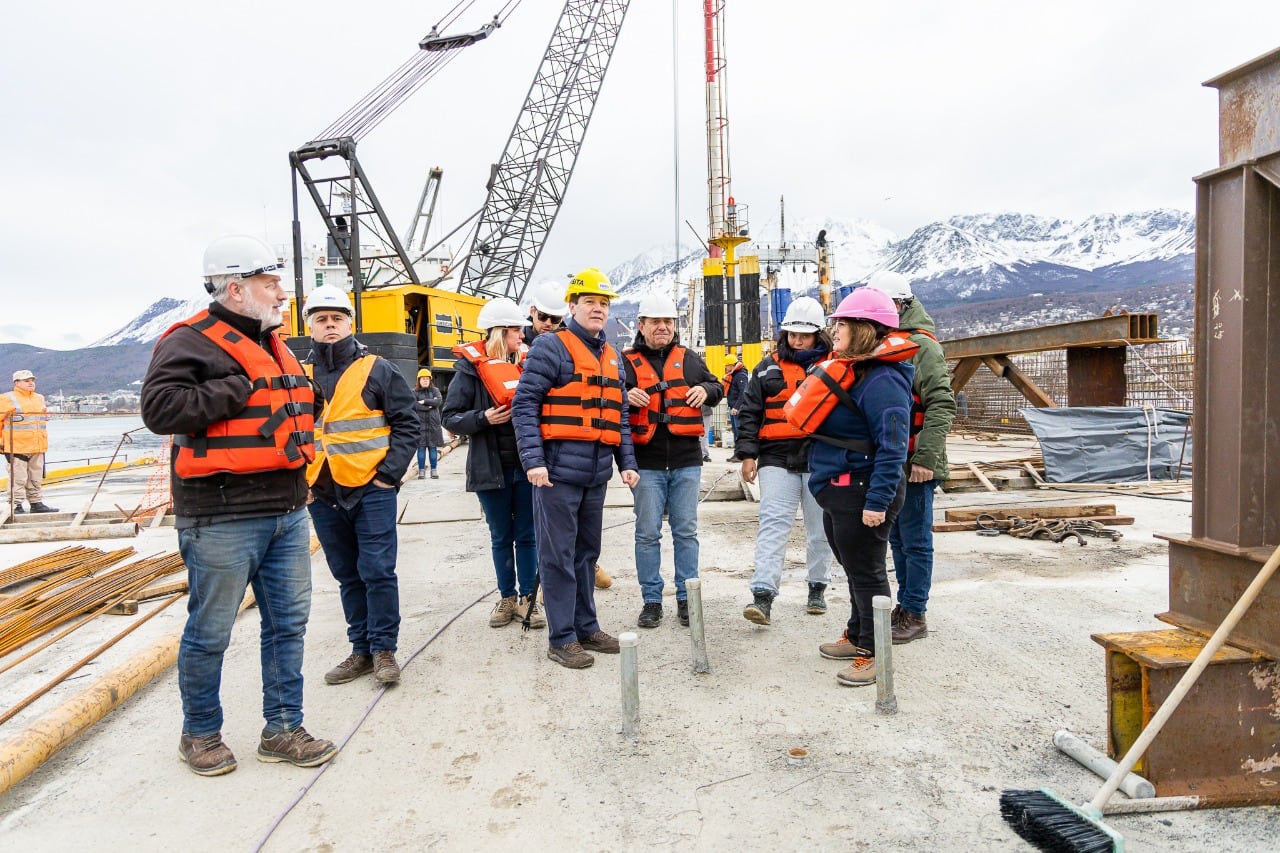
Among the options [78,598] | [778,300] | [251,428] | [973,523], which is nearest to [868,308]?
[251,428]

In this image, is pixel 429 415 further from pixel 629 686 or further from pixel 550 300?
pixel 629 686

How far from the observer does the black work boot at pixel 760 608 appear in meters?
4.17

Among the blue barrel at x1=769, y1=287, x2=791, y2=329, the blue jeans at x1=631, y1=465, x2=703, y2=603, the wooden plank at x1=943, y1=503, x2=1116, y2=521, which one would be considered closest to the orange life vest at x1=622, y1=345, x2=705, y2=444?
the blue jeans at x1=631, y1=465, x2=703, y2=603

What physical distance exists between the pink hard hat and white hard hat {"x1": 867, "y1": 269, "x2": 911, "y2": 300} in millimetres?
774

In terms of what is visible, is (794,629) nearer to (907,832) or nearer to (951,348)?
(907,832)

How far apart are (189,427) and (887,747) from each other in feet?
8.76

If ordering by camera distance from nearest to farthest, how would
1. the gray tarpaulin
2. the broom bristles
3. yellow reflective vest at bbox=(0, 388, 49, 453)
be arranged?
1. the broom bristles
2. yellow reflective vest at bbox=(0, 388, 49, 453)
3. the gray tarpaulin

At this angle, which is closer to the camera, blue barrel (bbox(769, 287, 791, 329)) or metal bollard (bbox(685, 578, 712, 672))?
metal bollard (bbox(685, 578, 712, 672))

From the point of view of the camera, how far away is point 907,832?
2.32m

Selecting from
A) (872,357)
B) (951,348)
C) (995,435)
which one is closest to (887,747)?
(872,357)

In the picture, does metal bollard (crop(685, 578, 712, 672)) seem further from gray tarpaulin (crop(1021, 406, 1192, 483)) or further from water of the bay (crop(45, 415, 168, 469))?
gray tarpaulin (crop(1021, 406, 1192, 483))

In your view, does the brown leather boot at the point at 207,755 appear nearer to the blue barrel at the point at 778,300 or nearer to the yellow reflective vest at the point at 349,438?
the yellow reflective vest at the point at 349,438

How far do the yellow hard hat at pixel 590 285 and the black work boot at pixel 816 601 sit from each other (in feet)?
6.83

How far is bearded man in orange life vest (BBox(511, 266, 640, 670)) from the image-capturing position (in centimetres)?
383
